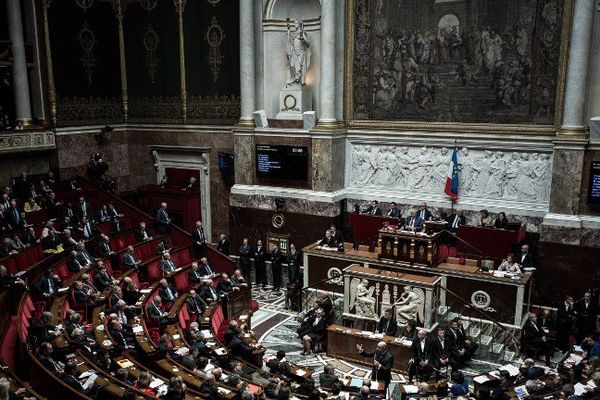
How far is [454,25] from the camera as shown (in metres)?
16.2

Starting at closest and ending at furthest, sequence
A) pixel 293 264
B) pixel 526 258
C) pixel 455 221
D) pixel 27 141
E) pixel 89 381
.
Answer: pixel 89 381 → pixel 526 258 → pixel 455 221 → pixel 293 264 → pixel 27 141

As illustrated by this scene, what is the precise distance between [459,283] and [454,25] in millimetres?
7213

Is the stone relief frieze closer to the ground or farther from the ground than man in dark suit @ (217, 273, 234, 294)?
farther from the ground

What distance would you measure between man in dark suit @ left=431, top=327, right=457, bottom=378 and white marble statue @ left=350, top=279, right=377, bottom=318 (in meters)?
2.18

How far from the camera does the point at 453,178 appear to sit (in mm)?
16406

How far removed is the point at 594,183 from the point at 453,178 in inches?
141

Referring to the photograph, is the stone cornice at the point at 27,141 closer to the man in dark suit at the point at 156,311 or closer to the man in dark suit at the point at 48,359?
the man in dark suit at the point at 156,311

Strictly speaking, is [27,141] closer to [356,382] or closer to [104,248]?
[104,248]

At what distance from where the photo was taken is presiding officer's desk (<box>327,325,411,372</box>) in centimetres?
1248

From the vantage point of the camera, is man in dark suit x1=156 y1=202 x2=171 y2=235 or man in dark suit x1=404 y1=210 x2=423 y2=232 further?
man in dark suit x1=156 y1=202 x2=171 y2=235

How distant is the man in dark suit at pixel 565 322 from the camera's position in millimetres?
13047

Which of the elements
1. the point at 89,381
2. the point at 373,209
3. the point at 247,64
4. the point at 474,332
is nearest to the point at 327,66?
the point at 247,64

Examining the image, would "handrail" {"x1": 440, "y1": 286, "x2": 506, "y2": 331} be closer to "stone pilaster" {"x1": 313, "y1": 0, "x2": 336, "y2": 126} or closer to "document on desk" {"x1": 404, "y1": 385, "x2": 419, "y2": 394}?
"document on desk" {"x1": 404, "y1": 385, "x2": 419, "y2": 394}

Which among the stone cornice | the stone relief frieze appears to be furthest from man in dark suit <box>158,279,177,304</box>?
the stone cornice
